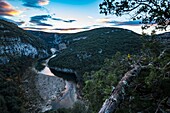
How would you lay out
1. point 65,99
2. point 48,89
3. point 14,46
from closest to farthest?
point 65,99, point 48,89, point 14,46

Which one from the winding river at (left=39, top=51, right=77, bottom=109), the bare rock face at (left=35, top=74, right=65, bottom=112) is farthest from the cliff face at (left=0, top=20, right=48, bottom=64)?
the winding river at (left=39, top=51, right=77, bottom=109)

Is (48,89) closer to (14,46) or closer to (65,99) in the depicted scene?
(65,99)

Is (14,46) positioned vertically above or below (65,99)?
above

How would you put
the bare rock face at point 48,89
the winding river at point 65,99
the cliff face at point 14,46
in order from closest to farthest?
the winding river at point 65,99
the bare rock face at point 48,89
the cliff face at point 14,46

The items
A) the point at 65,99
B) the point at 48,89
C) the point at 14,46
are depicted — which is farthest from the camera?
the point at 14,46

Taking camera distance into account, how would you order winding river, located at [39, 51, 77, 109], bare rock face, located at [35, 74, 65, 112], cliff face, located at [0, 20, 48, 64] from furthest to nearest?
1. cliff face, located at [0, 20, 48, 64]
2. bare rock face, located at [35, 74, 65, 112]
3. winding river, located at [39, 51, 77, 109]

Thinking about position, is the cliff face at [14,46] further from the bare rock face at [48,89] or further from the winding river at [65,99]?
the winding river at [65,99]

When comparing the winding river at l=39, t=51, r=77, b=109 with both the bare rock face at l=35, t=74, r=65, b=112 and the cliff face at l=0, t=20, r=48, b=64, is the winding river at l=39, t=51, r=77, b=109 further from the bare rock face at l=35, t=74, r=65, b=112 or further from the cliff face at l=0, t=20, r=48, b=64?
the cliff face at l=0, t=20, r=48, b=64

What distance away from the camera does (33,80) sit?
9906cm

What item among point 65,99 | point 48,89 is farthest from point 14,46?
point 65,99

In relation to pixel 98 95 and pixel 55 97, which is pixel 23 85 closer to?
→ pixel 55 97

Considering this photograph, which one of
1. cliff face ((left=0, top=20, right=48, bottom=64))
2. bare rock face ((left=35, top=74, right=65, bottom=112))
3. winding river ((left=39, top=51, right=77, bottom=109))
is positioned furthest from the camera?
cliff face ((left=0, top=20, right=48, bottom=64))

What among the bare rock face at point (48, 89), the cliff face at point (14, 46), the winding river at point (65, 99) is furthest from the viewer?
the cliff face at point (14, 46)

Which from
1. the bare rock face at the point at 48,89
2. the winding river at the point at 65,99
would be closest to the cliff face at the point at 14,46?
the bare rock face at the point at 48,89
